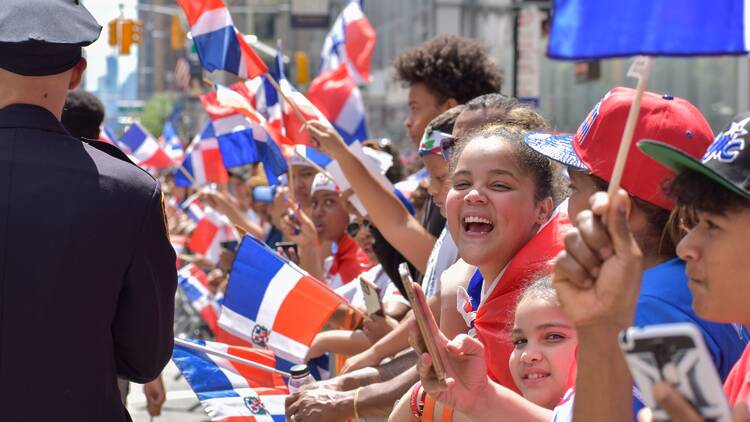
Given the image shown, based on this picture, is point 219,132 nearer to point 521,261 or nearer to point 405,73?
point 405,73

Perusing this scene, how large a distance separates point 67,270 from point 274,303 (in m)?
2.38

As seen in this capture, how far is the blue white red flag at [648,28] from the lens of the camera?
2035 mm

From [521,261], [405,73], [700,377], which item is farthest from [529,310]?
[405,73]

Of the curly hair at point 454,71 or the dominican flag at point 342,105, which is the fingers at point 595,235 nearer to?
the curly hair at point 454,71

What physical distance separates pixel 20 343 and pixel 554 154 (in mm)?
1518

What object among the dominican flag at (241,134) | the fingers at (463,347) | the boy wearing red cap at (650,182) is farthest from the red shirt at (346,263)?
the fingers at (463,347)

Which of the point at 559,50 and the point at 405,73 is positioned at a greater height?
the point at 559,50

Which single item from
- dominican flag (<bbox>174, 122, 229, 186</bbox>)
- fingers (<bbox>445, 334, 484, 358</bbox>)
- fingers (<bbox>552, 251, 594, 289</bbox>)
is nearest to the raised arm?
fingers (<bbox>445, 334, 484, 358</bbox>)

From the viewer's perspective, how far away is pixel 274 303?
5.19 m

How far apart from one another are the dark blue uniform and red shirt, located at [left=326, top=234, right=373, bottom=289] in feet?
12.0

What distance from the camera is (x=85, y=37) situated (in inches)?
119

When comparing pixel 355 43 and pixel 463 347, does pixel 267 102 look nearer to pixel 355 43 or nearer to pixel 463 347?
pixel 355 43

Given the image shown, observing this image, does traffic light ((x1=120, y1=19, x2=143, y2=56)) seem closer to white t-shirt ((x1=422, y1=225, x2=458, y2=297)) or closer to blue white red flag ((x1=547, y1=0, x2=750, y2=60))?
white t-shirt ((x1=422, y1=225, x2=458, y2=297))

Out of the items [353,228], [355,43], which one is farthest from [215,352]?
[355,43]
